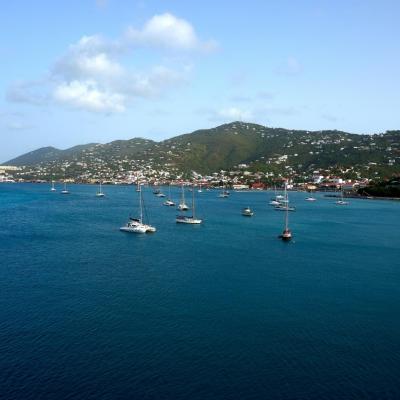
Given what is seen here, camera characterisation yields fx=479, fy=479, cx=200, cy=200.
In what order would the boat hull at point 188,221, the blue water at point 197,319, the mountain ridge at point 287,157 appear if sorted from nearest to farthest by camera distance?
1. the blue water at point 197,319
2. the boat hull at point 188,221
3. the mountain ridge at point 287,157

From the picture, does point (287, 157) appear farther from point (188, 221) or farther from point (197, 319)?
point (197, 319)

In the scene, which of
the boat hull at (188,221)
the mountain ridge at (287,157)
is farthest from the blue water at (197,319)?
the mountain ridge at (287,157)

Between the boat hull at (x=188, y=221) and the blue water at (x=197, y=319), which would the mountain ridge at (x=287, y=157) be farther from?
the blue water at (x=197, y=319)

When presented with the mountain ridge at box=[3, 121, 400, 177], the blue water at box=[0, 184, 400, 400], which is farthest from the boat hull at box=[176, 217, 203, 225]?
the mountain ridge at box=[3, 121, 400, 177]

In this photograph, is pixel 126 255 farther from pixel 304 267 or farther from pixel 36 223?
pixel 36 223

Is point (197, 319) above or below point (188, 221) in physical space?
above

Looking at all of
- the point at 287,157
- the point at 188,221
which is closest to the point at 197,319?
the point at 188,221

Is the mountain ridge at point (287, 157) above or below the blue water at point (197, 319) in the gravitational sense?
above

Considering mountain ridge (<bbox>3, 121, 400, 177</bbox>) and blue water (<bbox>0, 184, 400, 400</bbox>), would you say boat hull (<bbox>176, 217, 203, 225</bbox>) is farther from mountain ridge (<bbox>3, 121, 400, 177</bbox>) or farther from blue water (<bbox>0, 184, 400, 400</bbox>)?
mountain ridge (<bbox>3, 121, 400, 177</bbox>)

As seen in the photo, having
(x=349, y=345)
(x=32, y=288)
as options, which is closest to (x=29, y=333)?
(x=32, y=288)
